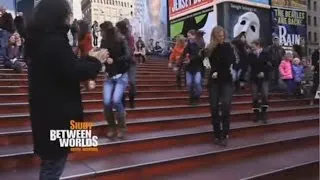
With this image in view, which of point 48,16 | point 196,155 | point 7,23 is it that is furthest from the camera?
point 7,23

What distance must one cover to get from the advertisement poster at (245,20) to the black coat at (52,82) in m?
26.1

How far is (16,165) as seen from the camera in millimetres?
4863

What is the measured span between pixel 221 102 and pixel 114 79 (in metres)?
1.64

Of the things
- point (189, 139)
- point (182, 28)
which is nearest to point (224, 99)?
point (189, 139)

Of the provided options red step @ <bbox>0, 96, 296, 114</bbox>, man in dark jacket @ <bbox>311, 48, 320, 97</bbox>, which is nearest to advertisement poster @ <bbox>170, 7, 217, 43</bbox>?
man in dark jacket @ <bbox>311, 48, 320, 97</bbox>

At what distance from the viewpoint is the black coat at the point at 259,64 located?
852cm

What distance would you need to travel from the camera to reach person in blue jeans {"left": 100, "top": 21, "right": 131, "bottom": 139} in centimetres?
609

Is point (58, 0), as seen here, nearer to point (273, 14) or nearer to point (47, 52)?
point (47, 52)

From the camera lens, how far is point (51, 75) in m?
2.80

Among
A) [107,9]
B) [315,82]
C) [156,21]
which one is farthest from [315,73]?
[107,9]

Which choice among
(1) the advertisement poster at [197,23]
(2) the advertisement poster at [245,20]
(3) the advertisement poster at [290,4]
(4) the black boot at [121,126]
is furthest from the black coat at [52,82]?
(3) the advertisement poster at [290,4]

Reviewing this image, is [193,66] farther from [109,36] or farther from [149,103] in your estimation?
[109,36]

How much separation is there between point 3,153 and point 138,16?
39.1 metres

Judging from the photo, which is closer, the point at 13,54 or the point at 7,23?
the point at 13,54
